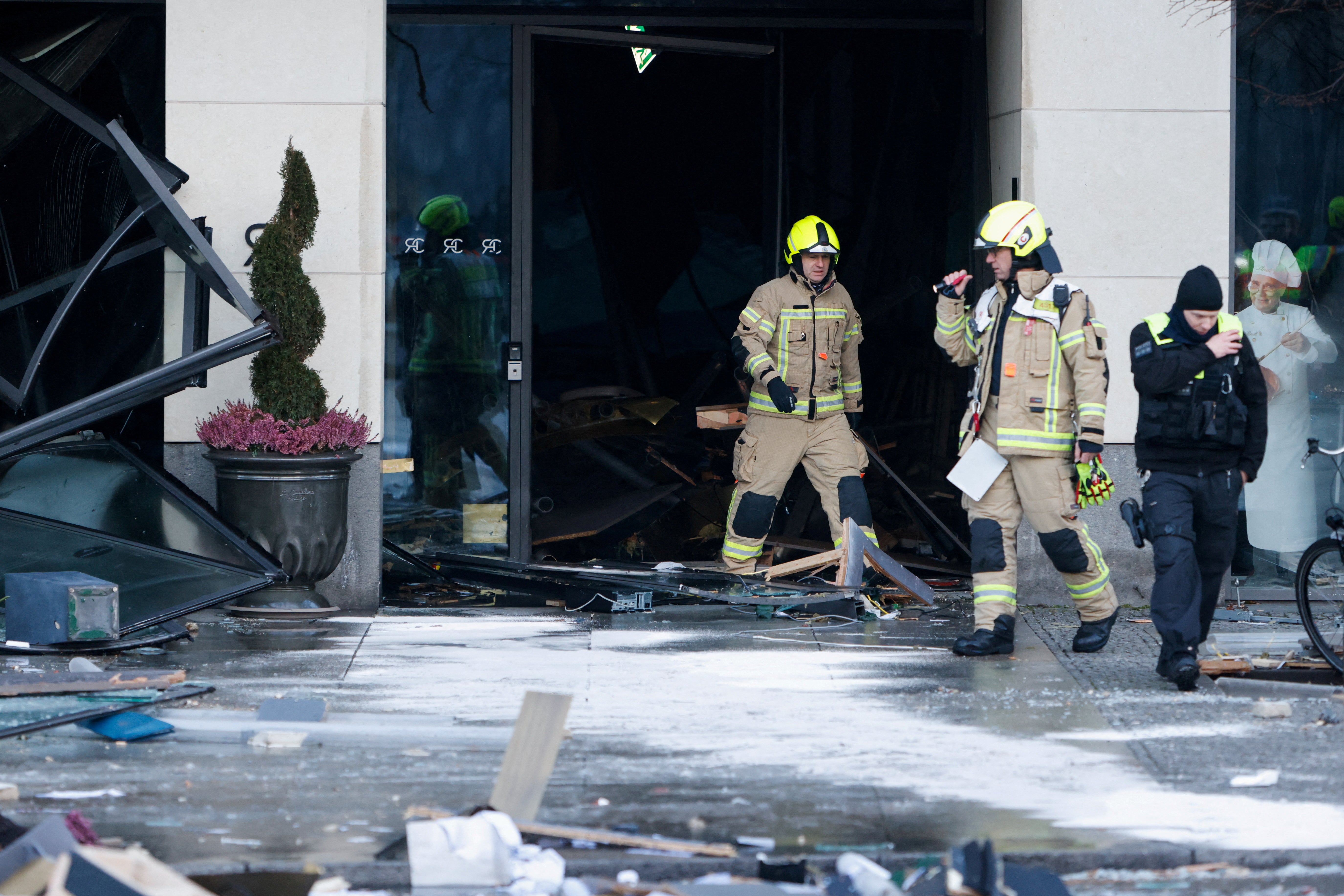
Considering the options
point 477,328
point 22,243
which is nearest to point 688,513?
point 477,328

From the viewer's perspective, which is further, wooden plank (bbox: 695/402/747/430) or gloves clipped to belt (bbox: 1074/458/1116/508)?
wooden plank (bbox: 695/402/747/430)

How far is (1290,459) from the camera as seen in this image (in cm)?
884

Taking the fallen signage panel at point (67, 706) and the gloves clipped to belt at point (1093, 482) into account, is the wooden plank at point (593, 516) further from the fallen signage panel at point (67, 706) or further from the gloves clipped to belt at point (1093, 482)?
the fallen signage panel at point (67, 706)

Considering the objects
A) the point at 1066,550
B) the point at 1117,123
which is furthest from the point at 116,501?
the point at 1117,123

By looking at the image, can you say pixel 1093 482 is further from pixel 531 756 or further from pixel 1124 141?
pixel 531 756

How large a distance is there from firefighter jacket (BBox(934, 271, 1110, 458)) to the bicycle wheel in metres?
1.11

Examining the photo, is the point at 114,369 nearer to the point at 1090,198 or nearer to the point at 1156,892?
the point at 1090,198

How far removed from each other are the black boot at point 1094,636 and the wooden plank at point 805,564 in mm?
1639

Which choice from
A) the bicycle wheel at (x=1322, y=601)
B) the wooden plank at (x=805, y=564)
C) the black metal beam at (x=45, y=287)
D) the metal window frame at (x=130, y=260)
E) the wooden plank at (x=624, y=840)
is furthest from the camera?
the black metal beam at (x=45, y=287)

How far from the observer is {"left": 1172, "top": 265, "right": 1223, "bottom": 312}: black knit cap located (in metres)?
6.18

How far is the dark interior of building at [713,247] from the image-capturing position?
10562mm

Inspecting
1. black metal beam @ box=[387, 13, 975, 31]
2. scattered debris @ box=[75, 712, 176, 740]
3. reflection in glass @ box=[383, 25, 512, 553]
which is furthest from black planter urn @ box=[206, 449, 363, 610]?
black metal beam @ box=[387, 13, 975, 31]

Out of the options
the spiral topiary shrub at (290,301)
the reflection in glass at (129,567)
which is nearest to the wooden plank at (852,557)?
the spiral topiary shrub at (290,301)

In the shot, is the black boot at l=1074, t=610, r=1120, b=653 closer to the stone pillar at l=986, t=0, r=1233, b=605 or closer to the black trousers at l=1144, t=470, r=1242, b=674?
the black trousers at l=1144, t=470, r=1242, b=674
